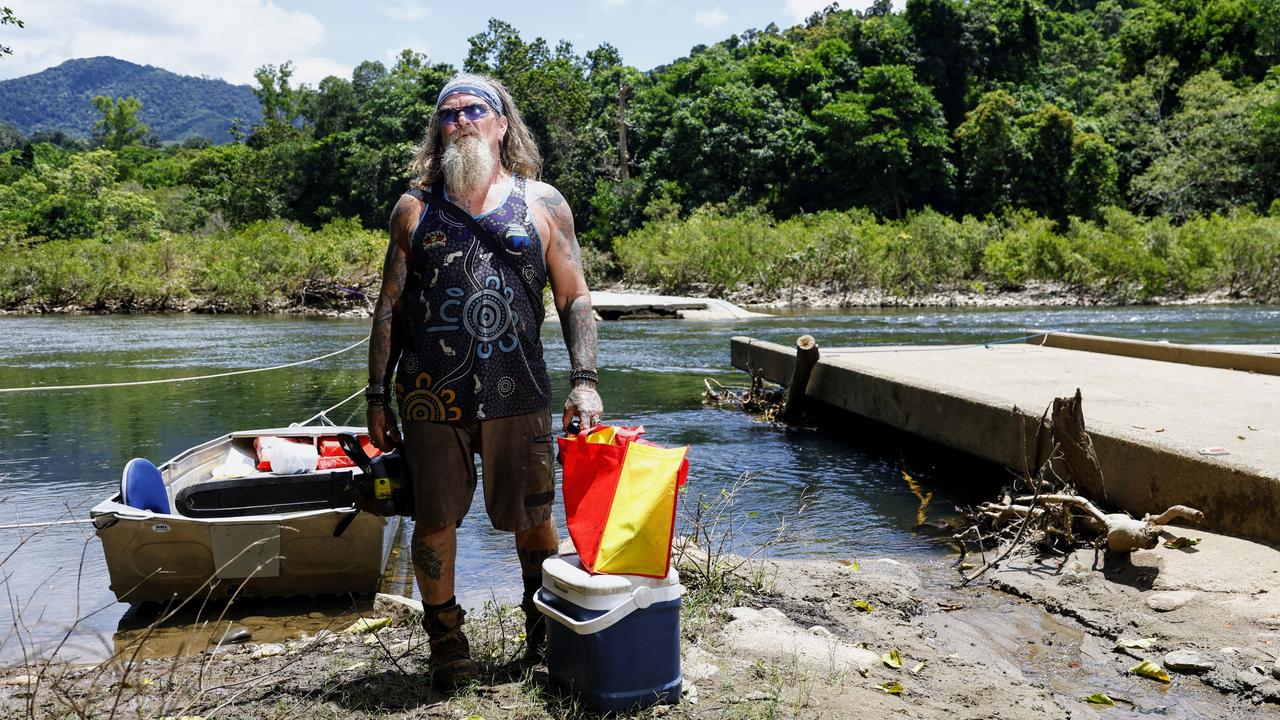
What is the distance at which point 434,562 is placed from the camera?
11.5 ft

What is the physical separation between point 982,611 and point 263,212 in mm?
63267

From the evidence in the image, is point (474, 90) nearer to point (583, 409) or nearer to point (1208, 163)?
point (583, 409)

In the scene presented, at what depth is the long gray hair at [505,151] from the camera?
3.57 meters

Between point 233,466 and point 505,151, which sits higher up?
point 505,151

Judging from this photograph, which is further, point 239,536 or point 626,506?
point 239,536

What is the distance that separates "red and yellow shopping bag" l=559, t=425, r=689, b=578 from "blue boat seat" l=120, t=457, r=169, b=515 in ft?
11.2

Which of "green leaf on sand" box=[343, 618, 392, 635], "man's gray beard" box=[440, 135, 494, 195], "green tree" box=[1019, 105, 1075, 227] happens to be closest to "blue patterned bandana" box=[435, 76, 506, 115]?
"man's gray beard" box=[440, 135, 494, 195]

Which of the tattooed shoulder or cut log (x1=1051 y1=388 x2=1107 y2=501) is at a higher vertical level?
the tattooed shoulder

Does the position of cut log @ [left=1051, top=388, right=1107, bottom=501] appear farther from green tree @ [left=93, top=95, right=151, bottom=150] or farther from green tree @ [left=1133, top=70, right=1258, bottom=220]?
green tree @ [left=93, top=95, right=151, bottom=150]

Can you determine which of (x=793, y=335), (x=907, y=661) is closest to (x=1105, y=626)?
(x=907, y=661)

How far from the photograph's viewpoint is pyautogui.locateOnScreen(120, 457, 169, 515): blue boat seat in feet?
18.7

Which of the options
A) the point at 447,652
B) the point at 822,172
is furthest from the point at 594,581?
the point at 822,172

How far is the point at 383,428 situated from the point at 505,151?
3.35 feet

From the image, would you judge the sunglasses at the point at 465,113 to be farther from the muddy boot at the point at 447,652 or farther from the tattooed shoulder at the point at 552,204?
the muddy boot at the point at 447,652
